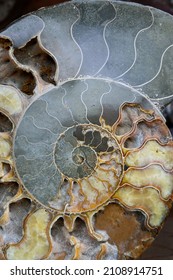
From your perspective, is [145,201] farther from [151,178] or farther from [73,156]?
[73,156]

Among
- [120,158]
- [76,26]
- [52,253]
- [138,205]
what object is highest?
[76,26]

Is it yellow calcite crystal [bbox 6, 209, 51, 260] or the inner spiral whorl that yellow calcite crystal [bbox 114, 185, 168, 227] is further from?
yellow calcite crystal [bbox 6, 209, 51, 260]

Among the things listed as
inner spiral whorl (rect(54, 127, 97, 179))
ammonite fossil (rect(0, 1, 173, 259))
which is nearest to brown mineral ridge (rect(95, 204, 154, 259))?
ammonite fossil (rect(0, 1, 173, 259))

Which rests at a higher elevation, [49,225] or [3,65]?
[3,65]

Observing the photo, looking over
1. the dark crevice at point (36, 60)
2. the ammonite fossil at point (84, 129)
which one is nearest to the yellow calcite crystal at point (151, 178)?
the ammonite fossil at point (84, 129)

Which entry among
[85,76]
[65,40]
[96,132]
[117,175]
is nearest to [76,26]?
[65,40]

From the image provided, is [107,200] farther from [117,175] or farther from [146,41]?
[146,41]

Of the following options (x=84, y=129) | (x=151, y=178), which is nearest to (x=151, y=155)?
(x=151, y=178)
